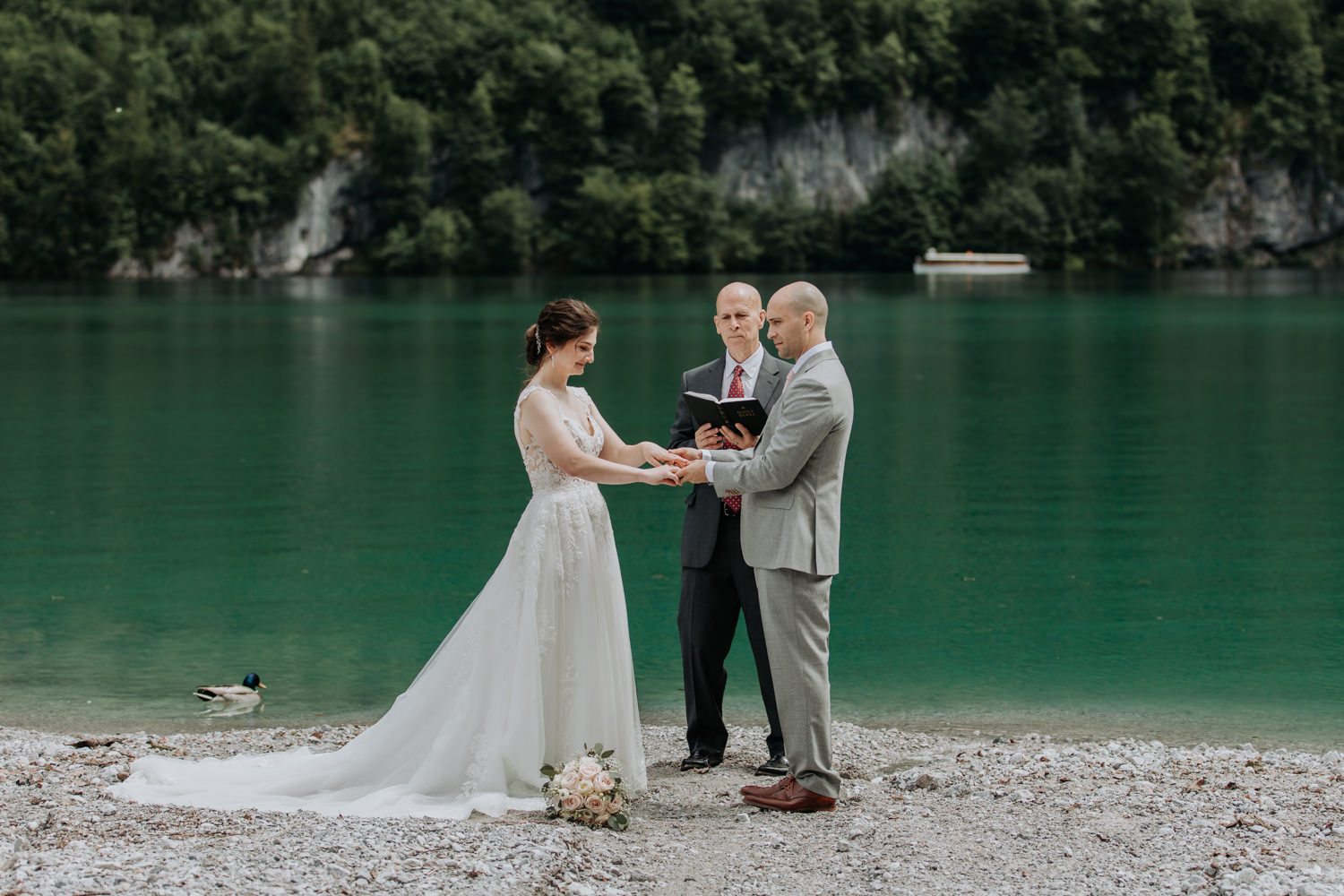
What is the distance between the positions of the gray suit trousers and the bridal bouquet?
35.8 inches

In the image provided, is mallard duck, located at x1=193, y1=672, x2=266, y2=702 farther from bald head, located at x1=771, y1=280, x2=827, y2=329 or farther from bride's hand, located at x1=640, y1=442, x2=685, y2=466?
bald head, located at x1=771, y1=280, x2=827, y2=329

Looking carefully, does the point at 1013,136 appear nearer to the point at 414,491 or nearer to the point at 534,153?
the point at 534,153

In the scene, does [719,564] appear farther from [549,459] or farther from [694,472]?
[549,459]

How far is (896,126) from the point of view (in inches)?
5940

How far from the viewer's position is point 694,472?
23.2ft

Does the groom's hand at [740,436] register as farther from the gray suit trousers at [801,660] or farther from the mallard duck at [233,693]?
the mallard duck at [233,693]

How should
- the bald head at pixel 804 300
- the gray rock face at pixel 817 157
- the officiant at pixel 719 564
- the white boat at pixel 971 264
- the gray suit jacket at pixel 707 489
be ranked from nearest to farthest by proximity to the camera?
1. the bald head at pixel 804 300
2. the officiant at pixel 719 564
3. the gray suit jacket at pixel 707 489
4. the white boat at pixel 971 264
5. the gray rock face at pixel 817 157

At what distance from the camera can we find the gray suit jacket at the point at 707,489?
7633 millimetres

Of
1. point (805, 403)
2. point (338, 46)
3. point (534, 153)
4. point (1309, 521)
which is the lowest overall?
point (1309, 521)

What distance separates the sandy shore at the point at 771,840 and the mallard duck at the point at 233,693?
2264mm

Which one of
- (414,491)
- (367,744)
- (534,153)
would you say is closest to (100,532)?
(414,491)

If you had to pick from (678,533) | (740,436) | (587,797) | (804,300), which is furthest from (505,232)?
(587,797)

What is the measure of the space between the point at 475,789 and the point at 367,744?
655 mm

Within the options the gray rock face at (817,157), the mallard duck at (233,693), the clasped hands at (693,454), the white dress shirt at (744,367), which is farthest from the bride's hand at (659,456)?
the gray rock face at (817,157)
